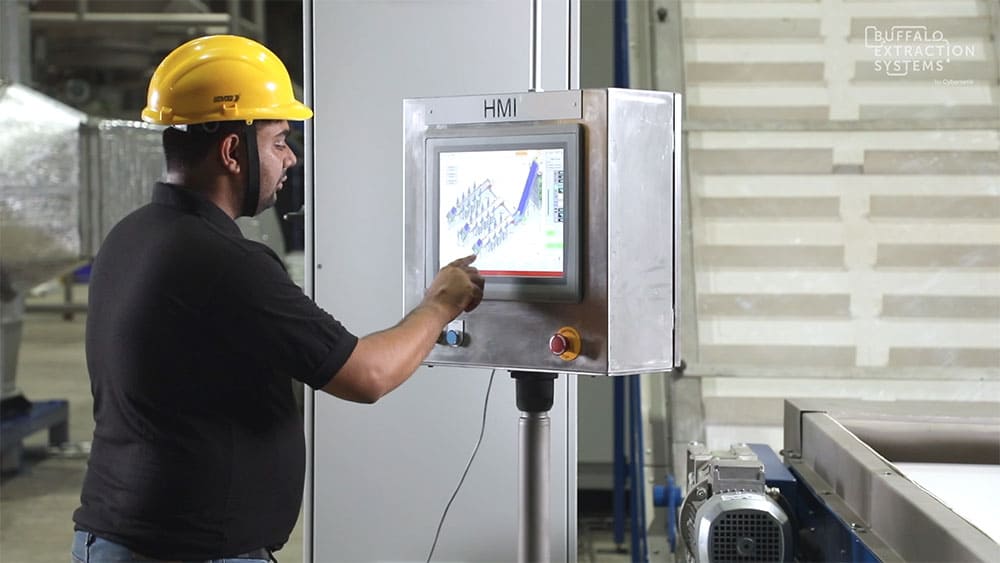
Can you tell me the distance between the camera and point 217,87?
199cm

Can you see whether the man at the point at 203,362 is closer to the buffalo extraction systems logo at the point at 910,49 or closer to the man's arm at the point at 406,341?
the man's arm at the point at 406,341

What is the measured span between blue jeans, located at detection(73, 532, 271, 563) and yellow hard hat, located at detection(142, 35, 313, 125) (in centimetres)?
77

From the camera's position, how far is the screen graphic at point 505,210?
2.12m

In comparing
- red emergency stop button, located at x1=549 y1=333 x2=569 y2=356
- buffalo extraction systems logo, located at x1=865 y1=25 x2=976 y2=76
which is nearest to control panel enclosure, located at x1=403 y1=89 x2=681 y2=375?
red emergency stop button, located at x1=549 y1=333 x2=569 y2=356

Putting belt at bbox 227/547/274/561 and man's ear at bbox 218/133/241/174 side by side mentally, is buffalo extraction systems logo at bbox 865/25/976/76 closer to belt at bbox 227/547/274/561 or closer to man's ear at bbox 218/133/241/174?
man's ear at bbox 218/133/241/174

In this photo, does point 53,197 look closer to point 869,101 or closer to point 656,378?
point 656,378

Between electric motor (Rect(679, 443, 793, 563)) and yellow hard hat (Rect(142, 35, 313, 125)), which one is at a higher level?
yellow hard hat (Rect(142, 35, 313, 125))

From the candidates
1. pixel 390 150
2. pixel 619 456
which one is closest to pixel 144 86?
pixel 619 456

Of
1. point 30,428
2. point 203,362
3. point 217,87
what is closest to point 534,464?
point 203,362

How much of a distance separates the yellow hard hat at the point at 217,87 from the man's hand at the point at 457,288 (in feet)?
1.41

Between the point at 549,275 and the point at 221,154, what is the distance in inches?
26.4

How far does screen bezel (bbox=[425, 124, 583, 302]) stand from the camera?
2.09 m

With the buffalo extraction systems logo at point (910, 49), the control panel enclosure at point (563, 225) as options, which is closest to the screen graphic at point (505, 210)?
the control panel enclosure at point (563, 225)

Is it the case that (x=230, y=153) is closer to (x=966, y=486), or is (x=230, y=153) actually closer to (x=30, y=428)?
(x=966, y=486)
